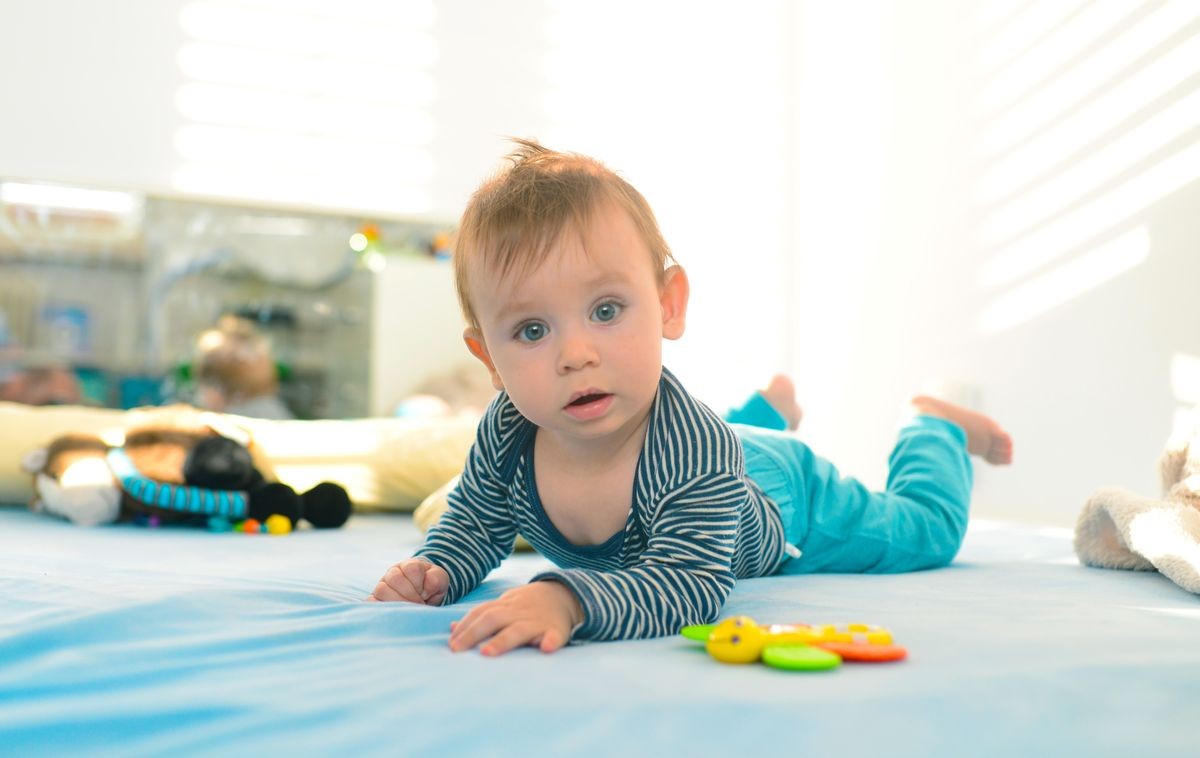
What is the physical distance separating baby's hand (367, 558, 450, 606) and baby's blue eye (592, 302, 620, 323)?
30 centimetres

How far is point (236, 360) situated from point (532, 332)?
8.91 ft

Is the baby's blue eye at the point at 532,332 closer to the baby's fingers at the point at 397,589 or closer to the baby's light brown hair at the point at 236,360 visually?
the baby's fingers at the point at 397,589

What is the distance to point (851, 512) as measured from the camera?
1.31 meters

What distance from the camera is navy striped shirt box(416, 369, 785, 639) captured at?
84 centimetres

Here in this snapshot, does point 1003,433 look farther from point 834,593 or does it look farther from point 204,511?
point 204,511

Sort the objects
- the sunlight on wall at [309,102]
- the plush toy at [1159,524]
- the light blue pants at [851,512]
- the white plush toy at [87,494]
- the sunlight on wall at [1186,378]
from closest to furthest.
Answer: the plush toy at [1159,524] < the light blue pants at [851,512] < the white plush toy at [87,494] < the sunlight on wall at [1186,378] < the sunlight on wall at [309,102]

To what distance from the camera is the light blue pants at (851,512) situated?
1279 millimetres

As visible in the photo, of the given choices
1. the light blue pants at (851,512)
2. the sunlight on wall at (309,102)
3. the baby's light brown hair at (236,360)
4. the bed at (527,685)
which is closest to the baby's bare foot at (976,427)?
the light blue pants at (851,512)

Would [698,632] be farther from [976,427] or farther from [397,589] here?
[976,427]

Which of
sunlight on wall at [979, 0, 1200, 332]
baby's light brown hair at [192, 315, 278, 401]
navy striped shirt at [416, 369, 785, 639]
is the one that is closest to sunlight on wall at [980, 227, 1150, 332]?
sunlight on wall at [979, 0, 1200, 332]

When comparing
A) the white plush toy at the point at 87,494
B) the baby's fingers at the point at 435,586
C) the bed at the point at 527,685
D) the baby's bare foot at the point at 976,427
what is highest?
the baby's bare foot at the point at 976,427

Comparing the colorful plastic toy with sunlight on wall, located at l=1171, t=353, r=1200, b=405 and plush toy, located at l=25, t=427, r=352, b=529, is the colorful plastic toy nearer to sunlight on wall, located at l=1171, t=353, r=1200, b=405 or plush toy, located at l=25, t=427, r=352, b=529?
plush toy, located at l=25, t=427, r=352, b=529

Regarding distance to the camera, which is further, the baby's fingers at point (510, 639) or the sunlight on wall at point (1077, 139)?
the sunlight on wall at point (1077, 139)

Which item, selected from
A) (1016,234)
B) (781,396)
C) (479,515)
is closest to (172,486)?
(479,515)
